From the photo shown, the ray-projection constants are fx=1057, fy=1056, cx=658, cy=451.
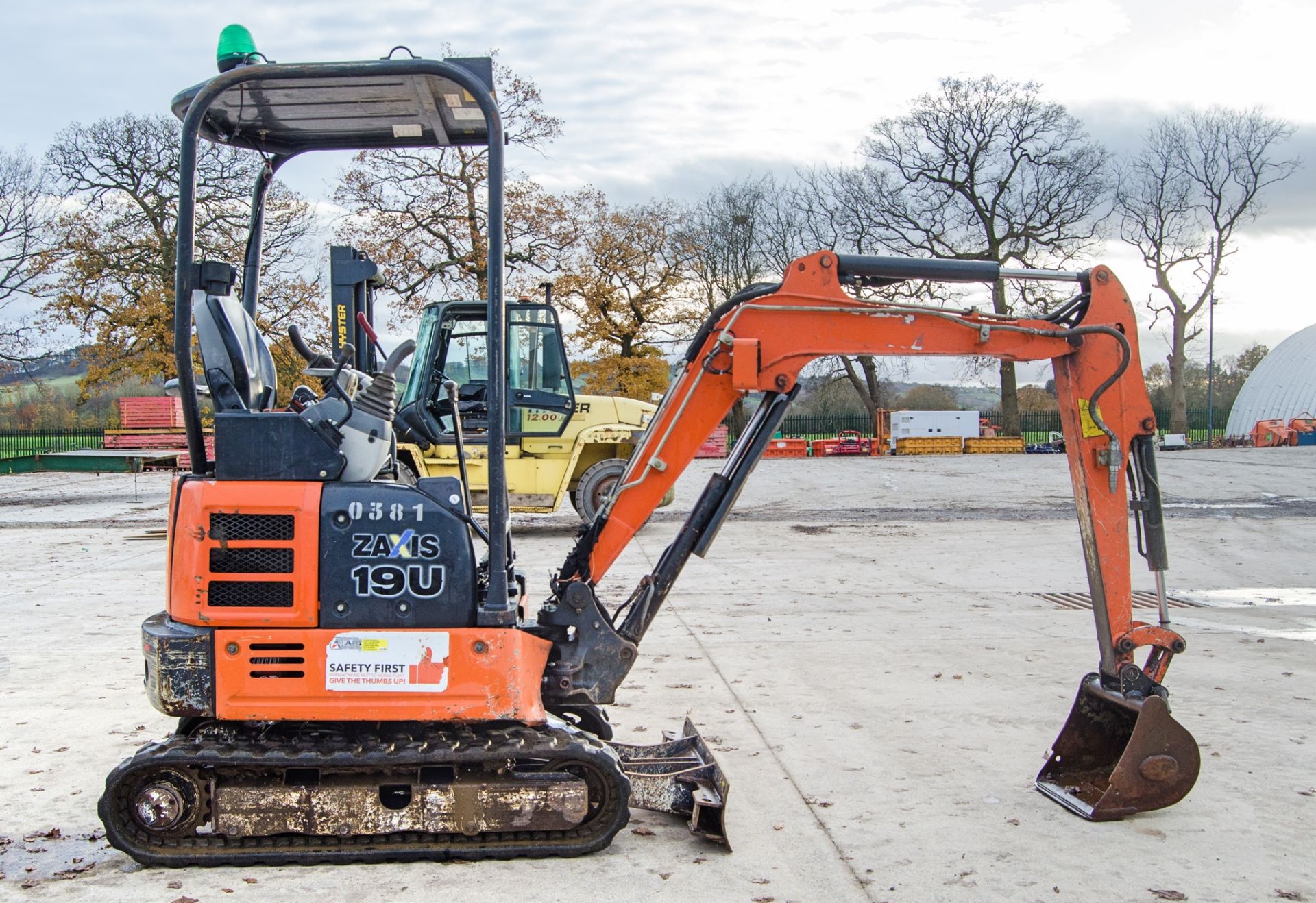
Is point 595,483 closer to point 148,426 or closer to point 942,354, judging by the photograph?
point 942,354

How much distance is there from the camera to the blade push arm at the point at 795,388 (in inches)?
182

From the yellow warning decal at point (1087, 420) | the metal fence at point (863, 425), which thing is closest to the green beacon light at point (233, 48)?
the yellow warning decal at point (1087, 420)

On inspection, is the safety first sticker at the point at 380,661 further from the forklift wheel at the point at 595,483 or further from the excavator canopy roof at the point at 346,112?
the forklift wheel at the point at 595,483

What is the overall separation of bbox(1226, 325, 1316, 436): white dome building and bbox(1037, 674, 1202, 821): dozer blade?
4510 cm

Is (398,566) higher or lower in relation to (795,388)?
lower

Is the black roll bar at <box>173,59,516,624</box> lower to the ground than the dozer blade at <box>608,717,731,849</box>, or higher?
higher

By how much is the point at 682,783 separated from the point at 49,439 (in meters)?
46.0

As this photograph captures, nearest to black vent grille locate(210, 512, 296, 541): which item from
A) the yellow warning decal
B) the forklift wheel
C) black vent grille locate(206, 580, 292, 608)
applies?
black vent grille locate(206, 580, 292, 608)

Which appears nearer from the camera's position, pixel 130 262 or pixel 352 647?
pixel 352 647

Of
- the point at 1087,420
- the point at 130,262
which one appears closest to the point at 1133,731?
the point at 1087,420

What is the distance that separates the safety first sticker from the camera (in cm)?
403

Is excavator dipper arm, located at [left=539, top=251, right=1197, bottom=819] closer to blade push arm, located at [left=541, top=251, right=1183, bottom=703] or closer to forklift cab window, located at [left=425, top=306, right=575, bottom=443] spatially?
blade push arm, located at [left=541, top=251, right=1183, bottom=703]

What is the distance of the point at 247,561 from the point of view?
4.03 meters

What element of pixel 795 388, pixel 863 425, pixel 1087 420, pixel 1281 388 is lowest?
pixel 863 425
